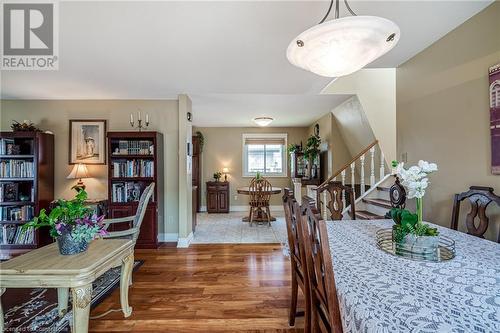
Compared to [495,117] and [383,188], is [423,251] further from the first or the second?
[383,188]

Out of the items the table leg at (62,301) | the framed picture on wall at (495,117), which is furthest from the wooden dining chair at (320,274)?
the table leg at (62,301)

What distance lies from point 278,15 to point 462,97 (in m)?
1.70

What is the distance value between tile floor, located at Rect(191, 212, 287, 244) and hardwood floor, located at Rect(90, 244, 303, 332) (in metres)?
0.61

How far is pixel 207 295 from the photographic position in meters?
2.40

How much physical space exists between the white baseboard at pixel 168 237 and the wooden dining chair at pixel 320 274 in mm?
3234

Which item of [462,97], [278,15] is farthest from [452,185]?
[278,15]

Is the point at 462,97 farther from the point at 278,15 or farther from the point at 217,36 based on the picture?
the point at 217,36

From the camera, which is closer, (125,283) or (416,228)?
(416,228)

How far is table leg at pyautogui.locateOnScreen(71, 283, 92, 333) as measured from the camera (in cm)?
149

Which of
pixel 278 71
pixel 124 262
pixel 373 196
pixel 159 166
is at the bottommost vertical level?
pixel 124 262

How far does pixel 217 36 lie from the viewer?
2.24 meters

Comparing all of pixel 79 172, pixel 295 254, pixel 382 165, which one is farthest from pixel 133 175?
pixel 382 165

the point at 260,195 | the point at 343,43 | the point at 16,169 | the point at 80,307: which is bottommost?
the point at 80,307

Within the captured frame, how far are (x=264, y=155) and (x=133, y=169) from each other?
13.8 ft
